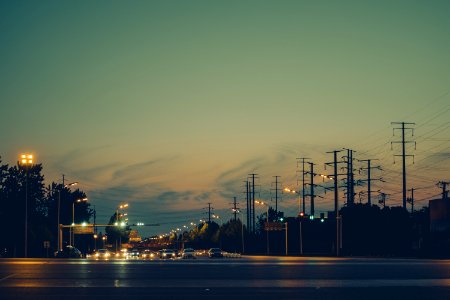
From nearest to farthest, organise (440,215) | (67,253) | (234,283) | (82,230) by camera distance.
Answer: (234,283), (440,215), (67,253), (82,230)

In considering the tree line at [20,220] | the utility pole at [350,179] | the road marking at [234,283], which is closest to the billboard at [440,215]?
the utility pole at [350,179]

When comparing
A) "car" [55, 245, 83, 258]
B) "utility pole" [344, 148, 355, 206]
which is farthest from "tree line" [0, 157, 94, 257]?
"utility pole" [344, 148, 355, 206]

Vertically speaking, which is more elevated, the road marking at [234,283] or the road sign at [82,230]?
the road sign at [82,230]

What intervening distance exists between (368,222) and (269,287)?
91729 millimetres

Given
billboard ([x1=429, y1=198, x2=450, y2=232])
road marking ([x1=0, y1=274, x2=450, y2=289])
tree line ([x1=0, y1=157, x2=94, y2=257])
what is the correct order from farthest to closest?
tree line ([x1=0, y1=157, x2=94, y2=257])
billboard ([x1=429, y1=198, x2=450, y2=232])
road marking ([x1=0, y1=274, x2=450, y2=289])

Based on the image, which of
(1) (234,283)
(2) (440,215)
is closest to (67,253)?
(2) (440,215)

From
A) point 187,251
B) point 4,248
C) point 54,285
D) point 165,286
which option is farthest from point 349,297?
point 4,248

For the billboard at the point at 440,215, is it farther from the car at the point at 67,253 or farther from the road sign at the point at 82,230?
the road sign at the point at 82,230

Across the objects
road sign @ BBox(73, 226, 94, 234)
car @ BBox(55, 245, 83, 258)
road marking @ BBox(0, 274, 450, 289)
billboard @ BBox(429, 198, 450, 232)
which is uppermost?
billboard @ BBox(429, 198, 450, 232)

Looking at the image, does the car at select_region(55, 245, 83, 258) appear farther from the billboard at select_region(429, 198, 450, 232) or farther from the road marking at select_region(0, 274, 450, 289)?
the road marking at select_region(0, 274, 450, 289)

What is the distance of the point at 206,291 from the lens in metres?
26.9

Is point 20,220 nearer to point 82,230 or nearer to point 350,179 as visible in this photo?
point 82,230

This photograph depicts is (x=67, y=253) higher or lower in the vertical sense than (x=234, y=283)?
lower

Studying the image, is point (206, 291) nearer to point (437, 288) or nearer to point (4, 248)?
point (437, 288)
